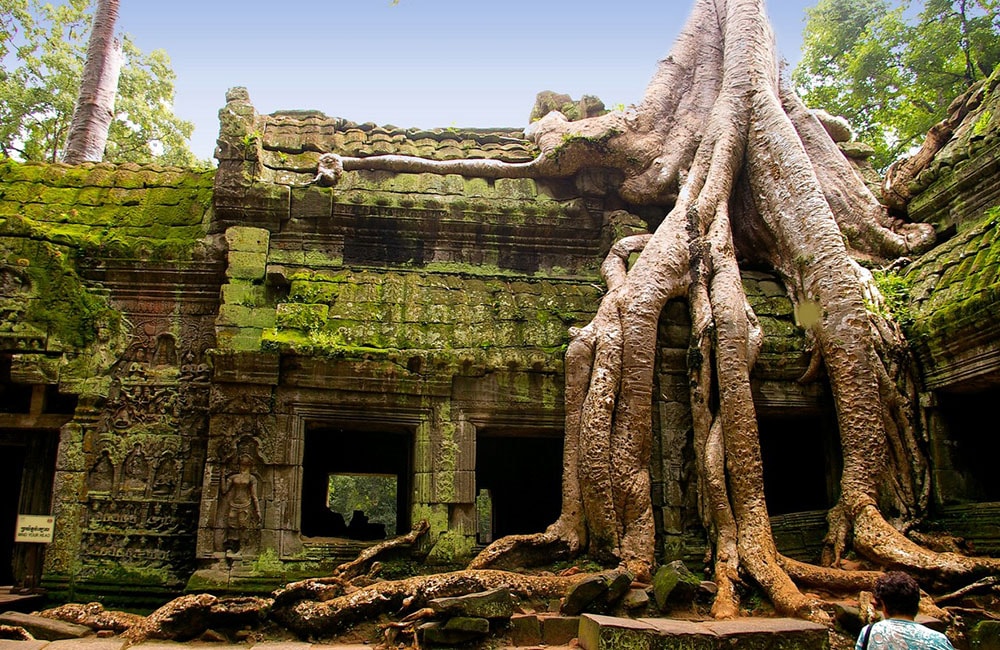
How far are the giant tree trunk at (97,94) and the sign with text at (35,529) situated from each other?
7125mm

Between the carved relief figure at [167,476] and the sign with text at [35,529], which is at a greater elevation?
the carved relief figure at [167,476]

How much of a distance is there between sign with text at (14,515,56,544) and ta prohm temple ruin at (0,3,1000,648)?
103 mm

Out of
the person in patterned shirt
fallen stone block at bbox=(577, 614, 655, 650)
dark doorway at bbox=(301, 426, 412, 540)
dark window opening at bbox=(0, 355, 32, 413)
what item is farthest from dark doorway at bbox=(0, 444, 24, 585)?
the person in patterned shirt

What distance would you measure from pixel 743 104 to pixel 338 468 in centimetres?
613

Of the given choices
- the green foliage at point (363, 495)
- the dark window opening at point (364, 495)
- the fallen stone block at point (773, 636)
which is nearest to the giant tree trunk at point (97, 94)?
the fallen stone block at point (773, 636)

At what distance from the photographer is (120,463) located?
636 cm

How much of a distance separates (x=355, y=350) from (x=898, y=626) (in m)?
4.45

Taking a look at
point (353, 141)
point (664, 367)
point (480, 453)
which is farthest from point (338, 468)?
point (664, 367)

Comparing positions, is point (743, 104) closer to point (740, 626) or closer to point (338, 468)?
point (740, 626)

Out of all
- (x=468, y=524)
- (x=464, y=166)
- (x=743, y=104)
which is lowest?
(x=468, y=524)

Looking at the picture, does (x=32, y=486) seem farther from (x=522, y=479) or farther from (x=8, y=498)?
(x=522, y=479)

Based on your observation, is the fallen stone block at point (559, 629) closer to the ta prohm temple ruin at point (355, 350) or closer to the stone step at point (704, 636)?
the stone step at point (704, 636)

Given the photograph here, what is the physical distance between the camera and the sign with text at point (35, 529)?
6.01 m

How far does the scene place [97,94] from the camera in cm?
1204
